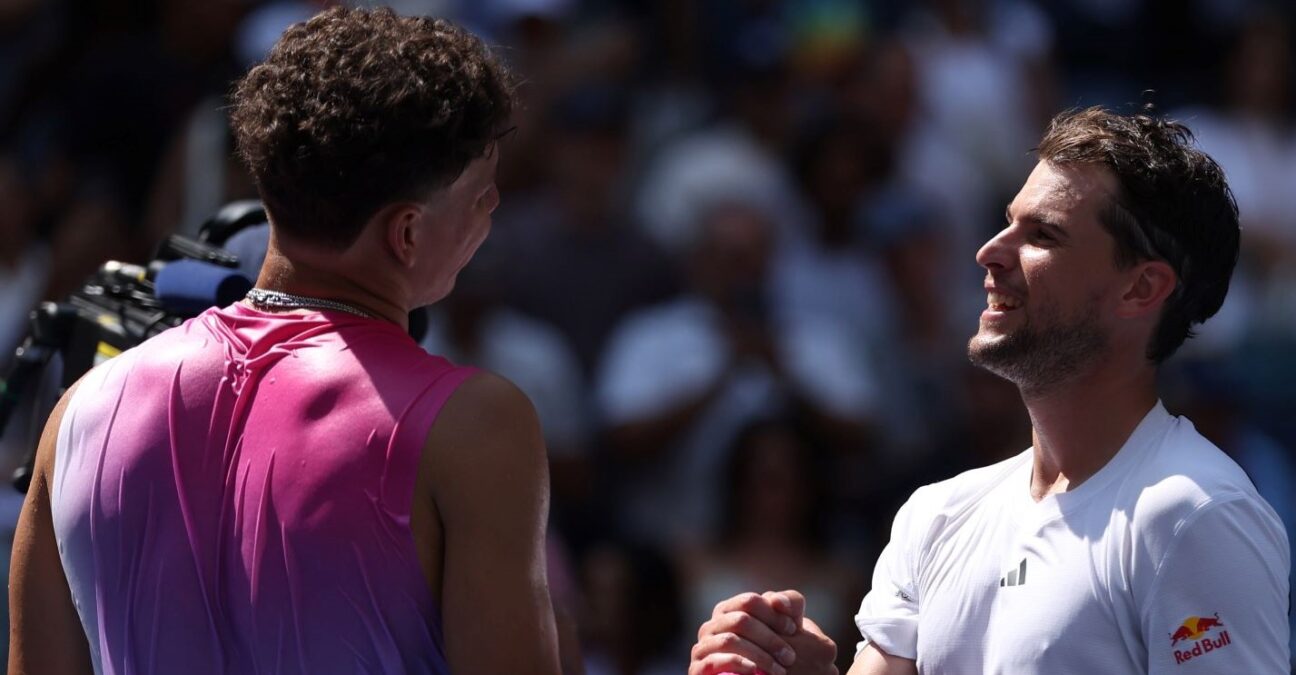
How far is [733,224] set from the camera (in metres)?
6.78

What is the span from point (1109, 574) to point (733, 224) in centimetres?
427

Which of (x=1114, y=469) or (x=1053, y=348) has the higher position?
(x=1053, y=348)

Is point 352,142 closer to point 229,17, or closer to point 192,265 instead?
point 192,265

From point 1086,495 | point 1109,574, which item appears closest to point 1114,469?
point 1086,495

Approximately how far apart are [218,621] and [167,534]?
133 millimetres

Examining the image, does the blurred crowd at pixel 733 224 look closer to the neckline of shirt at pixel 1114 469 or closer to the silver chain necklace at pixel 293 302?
the neckline of shirt at pixel 1114 469

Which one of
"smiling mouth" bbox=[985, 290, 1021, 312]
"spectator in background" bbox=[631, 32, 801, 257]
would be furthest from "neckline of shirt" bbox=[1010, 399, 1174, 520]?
"spectator in background" bbox=[631, 32, 801, 257]

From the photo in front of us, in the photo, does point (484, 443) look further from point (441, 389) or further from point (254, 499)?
point (254, 499)

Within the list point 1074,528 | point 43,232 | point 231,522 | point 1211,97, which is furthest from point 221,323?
point 1211,97

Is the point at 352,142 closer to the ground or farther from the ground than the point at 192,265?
farther from the ground

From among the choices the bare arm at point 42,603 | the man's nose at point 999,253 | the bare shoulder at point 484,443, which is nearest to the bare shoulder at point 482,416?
the bare shoulder at point 484,443

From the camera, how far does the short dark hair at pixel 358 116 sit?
2.26 metres

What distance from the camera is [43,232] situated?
6.98 metres

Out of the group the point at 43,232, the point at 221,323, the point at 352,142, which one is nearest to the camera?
the point at 352,142
